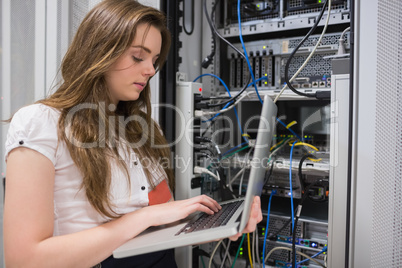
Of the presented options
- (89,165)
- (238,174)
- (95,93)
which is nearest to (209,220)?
(89,165)

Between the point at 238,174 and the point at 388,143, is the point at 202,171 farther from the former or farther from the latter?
the point at 388,143

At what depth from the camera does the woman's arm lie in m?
0.74

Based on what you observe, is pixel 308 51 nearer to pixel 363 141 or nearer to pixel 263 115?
pixel 363 141

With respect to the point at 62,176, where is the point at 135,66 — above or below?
above

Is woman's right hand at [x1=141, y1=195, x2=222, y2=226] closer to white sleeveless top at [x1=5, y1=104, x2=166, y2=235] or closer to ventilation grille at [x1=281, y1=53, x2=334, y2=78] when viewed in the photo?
white sleeveless top at [x1=5, y1=104, x2=166, y2=235]

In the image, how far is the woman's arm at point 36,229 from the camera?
744 millimetres

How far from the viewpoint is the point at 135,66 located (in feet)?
3.28

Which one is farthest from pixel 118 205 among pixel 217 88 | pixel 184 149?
pixel 217 88

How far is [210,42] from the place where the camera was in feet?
5.51

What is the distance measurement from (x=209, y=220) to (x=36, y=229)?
17.4 inches

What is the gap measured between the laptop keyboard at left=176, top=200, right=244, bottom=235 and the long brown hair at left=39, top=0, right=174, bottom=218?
24 cm

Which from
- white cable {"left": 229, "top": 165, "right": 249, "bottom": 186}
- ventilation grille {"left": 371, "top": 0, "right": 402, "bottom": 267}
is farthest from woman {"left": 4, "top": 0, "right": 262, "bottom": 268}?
white cable {"left": 229, "top": 165, "right": 249, "bottom": 186}

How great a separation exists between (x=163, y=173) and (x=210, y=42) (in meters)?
0.80

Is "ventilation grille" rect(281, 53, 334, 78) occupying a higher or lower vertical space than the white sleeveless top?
higher
